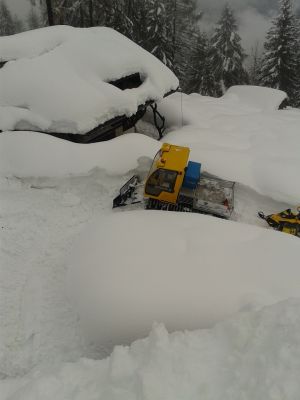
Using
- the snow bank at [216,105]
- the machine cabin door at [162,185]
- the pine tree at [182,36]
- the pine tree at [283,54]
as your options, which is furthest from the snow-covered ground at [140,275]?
the pine tree at [182,36]

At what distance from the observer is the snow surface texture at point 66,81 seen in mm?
13031

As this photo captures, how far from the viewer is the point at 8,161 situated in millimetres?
Result: 12320

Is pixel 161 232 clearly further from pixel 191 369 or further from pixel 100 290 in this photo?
pixel 191 369

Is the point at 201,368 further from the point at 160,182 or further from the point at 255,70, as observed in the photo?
the point at 255,70

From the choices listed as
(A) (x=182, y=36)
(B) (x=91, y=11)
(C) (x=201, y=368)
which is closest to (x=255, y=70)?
(A) (x=182, y=36)

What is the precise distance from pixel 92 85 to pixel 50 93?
186 centimetres

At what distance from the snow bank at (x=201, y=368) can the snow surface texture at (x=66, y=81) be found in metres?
8.96

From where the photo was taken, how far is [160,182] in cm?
1126

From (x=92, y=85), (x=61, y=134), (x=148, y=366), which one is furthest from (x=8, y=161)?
(x=148, y=366)

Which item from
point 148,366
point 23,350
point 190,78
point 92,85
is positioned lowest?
point 190,78

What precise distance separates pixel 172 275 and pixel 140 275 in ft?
2.29

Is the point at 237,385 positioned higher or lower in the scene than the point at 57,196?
higher

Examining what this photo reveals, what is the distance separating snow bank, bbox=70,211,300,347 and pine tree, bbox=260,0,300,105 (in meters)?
29.9

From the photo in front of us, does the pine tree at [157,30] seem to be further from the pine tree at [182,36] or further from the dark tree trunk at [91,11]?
the dark tree trunk at [91,11]
